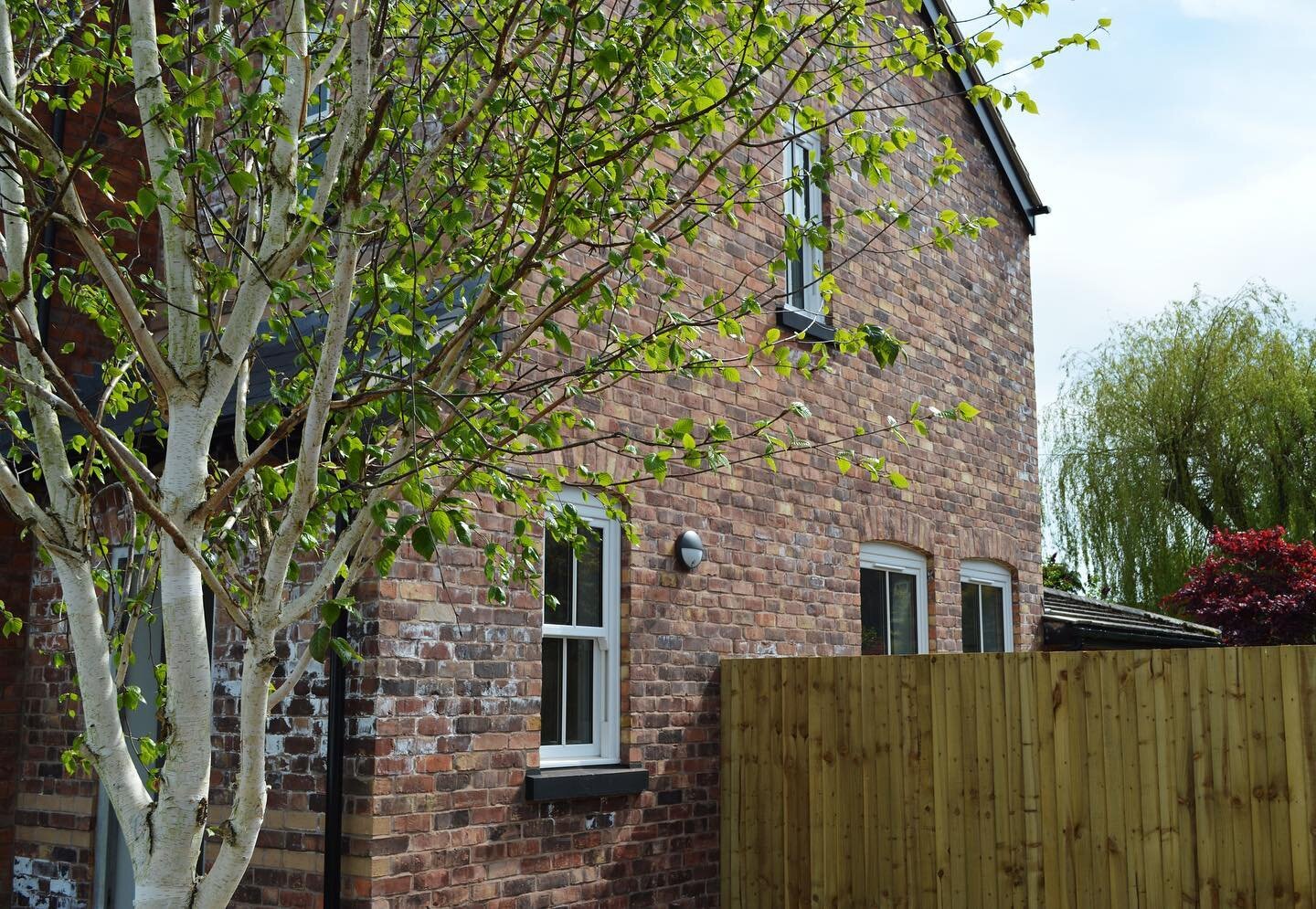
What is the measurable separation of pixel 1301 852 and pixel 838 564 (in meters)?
3.87

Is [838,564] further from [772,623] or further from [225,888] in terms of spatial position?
[225,888]

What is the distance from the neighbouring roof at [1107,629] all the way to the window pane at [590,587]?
6026 mm

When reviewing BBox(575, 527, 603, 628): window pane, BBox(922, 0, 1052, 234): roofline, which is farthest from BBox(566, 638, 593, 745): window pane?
BBox(922, 0, 1052, 234): roofline

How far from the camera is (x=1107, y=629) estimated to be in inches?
474

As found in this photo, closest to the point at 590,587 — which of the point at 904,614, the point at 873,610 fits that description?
the point at 873,610

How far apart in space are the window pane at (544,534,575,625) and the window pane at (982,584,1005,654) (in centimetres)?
524

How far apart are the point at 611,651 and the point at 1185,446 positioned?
15.6m

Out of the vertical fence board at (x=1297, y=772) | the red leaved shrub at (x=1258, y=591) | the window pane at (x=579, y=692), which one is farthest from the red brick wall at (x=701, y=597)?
the red leaved shrub at (x=1258, y=591)

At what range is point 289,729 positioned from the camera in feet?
20.7

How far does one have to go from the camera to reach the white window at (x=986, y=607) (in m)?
11.2

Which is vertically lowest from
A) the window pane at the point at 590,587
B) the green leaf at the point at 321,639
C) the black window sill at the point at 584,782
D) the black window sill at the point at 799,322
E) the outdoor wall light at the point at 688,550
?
the black window sill at the point at 584,782

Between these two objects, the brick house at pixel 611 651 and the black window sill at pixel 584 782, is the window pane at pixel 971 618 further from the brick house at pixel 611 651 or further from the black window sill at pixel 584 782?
the black window sill at pixel 584 782

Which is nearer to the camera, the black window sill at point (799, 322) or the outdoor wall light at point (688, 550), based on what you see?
the outdoor wall light at point (688, 550)

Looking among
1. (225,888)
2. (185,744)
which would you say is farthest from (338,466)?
(225,888)
